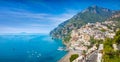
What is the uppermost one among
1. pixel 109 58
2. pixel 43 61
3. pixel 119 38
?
pixel 119 38

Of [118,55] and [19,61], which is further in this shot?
[19,61]

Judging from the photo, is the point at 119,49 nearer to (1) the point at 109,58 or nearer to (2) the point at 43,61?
(1) the point at 109,58

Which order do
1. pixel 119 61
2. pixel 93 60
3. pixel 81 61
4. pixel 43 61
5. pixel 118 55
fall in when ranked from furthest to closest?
1. pixel 43 61
2. pixel 81 61
3. pixel 93 60
4. pixel 118 55
5. pixel 119 61

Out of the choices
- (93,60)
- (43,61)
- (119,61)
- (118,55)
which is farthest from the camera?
(43,61)

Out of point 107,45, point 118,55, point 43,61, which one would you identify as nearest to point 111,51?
point 118,55

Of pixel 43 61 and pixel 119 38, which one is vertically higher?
pixel 119 38

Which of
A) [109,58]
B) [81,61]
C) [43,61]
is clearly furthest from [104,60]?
[43,61]

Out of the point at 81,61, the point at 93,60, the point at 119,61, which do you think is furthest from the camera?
the point at 81,61

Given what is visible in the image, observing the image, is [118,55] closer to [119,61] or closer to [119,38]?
[119,61]

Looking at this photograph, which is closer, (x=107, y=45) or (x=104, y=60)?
(x=104, y=60)
